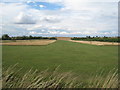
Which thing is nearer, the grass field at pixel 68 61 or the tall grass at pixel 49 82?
the tall grass at pixel 49 82

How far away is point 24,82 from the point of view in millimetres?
3035

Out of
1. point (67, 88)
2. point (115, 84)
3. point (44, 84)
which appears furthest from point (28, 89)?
point (115, 84)

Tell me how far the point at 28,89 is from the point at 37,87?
0.18 metres

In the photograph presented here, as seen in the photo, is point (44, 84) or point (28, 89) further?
point (44, 84)

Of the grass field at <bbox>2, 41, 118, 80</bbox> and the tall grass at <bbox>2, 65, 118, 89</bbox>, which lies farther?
the grass field at <bbox>2, 41, 118, 80</bbox>

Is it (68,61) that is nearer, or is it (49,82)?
(49,82)

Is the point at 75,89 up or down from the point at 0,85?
down

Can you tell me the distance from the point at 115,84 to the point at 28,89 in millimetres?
1836

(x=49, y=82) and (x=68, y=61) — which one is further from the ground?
(x=49, y=82)

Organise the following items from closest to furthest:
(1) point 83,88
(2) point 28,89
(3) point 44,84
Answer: (2) point 28,89 → (3) point 44,84 → (1) point 83,88

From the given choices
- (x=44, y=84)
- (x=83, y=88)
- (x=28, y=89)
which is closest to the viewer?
(x=28, y=89)

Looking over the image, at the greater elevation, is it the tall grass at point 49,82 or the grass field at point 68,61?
the tall grass at point 49,82

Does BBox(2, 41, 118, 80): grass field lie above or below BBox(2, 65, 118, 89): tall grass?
below

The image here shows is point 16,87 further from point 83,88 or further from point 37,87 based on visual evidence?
point 83,88
